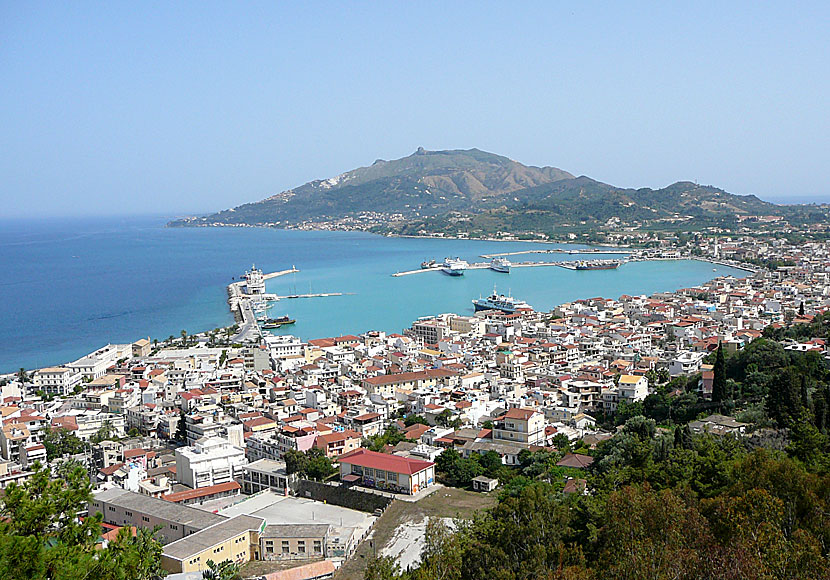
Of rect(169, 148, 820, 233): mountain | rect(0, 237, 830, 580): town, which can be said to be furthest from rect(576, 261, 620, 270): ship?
rect(169, 148, 820, 233): mountain

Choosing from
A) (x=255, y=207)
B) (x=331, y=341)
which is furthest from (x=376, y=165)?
(x=331, y=341)

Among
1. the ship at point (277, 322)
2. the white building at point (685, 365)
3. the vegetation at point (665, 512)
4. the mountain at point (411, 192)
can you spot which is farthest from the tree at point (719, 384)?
the mountain at point (411, 192)

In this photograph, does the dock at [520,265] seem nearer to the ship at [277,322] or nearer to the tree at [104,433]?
the ship at [277,322]

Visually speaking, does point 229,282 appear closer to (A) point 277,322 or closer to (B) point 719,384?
(A) point 277,322

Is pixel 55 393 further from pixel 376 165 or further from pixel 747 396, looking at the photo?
pixel 376 165

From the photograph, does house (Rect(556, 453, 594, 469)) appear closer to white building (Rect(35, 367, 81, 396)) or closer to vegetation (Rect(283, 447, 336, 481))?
vegetation (Rect(283, 447, 336, 481))
